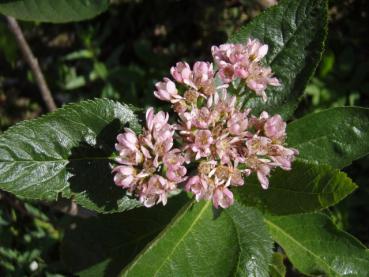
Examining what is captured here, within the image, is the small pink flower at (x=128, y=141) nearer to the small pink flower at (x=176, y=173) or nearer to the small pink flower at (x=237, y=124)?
the small pink flower at (x=176, y=173)

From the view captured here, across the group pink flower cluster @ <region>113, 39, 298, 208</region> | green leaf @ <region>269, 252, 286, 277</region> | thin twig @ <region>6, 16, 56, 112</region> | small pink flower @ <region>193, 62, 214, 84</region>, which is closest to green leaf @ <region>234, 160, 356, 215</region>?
pink flower cluster @ <region>113, 39, 298, 208</region>

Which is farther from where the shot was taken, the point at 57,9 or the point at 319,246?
the point at 57,9

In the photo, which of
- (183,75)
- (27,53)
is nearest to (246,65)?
(183,75)

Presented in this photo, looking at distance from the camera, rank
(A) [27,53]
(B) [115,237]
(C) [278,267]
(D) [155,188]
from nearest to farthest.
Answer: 1. (D) [155,188]
2. (B) [115,237]
3. (C) [278,267]
4. (A) [27,53]

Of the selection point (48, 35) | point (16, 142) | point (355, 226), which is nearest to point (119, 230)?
point (16, 142)

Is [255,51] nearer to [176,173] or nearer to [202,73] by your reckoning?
[202,73]

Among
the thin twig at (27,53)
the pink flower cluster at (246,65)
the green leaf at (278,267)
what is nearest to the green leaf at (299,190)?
the pink flower cluster at (246,65)

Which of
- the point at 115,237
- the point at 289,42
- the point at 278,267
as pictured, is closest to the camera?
the point at 289,42
